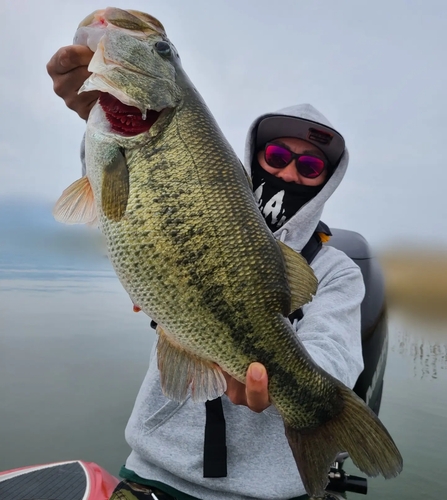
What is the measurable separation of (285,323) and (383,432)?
1.79 ft

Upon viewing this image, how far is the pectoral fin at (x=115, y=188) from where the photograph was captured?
5.01 feet

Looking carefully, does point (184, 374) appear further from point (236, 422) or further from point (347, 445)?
point (236, 422)

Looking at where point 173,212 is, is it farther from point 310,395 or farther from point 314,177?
point 314,177

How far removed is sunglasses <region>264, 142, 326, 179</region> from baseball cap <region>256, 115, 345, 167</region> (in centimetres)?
12

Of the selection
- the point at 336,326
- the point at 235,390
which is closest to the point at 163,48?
the point at 235,390

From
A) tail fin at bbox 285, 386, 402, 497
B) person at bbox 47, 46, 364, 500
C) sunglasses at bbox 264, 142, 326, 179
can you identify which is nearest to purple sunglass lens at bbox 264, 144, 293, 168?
sunglasses at bbox 264, 142, 326, 179

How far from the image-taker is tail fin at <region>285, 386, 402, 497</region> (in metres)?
1.60

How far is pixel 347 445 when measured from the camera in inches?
65.0

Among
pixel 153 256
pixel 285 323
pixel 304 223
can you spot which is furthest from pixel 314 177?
pixel 153 256

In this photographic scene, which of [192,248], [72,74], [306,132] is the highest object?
[72,74]

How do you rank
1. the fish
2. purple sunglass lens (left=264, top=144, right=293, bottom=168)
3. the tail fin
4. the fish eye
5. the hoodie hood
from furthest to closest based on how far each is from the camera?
purple sunglass lens (left=264, top=144, right=293, bottom=168), the hoodie hood, the fish eye, the tail fin, the fish

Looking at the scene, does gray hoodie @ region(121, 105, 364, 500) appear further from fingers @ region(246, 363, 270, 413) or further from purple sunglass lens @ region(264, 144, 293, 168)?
purple sunglass lens @ region(264, 144, 293, 168)

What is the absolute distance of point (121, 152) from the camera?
63.0 inches

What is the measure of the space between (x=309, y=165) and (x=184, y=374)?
71.9 inches
